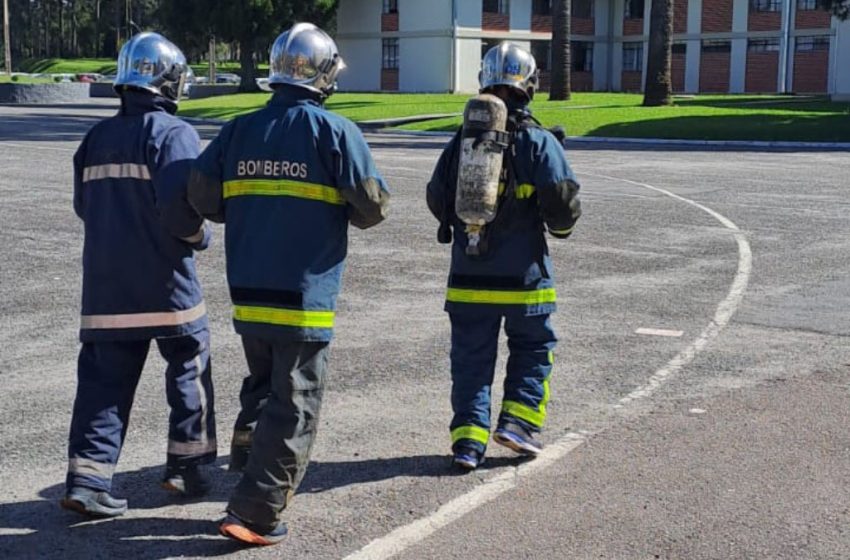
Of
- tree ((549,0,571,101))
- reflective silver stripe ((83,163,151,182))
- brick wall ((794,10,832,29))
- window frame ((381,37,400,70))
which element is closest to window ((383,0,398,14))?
window frame ((381,37,400,70))

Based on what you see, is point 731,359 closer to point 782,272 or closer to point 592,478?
point 592,478

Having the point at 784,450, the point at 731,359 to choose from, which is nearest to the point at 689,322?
the point at 731,359

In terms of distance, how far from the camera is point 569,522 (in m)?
4.82

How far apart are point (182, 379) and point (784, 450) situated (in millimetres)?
2827

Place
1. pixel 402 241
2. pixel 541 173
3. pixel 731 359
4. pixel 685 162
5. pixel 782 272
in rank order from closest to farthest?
pixel 541 173 < pixel 731 359 < pixel 782 272 < pixel 402 241 < pixel 685 162

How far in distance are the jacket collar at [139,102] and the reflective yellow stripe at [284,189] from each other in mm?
682

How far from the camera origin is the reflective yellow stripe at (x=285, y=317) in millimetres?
4586

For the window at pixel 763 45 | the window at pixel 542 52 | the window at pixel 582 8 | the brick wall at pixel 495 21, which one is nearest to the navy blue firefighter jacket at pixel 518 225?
the brick wall at pixel 495 21

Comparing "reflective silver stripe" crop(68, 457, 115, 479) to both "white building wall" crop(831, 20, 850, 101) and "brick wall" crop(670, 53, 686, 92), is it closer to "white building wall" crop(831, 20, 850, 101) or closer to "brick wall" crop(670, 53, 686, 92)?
"white building wall" crop(831, 20, 850, 101)

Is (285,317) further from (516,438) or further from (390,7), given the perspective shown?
(390,7)

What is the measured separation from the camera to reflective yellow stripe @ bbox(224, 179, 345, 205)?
4566 mm

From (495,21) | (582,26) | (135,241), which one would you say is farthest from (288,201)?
(582,26)

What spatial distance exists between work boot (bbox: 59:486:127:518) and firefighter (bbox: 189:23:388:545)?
55 cm

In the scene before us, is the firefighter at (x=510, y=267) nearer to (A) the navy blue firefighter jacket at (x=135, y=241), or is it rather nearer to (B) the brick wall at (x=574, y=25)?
(A) the navy blue firefighter jacket at (x=135, y=241)
